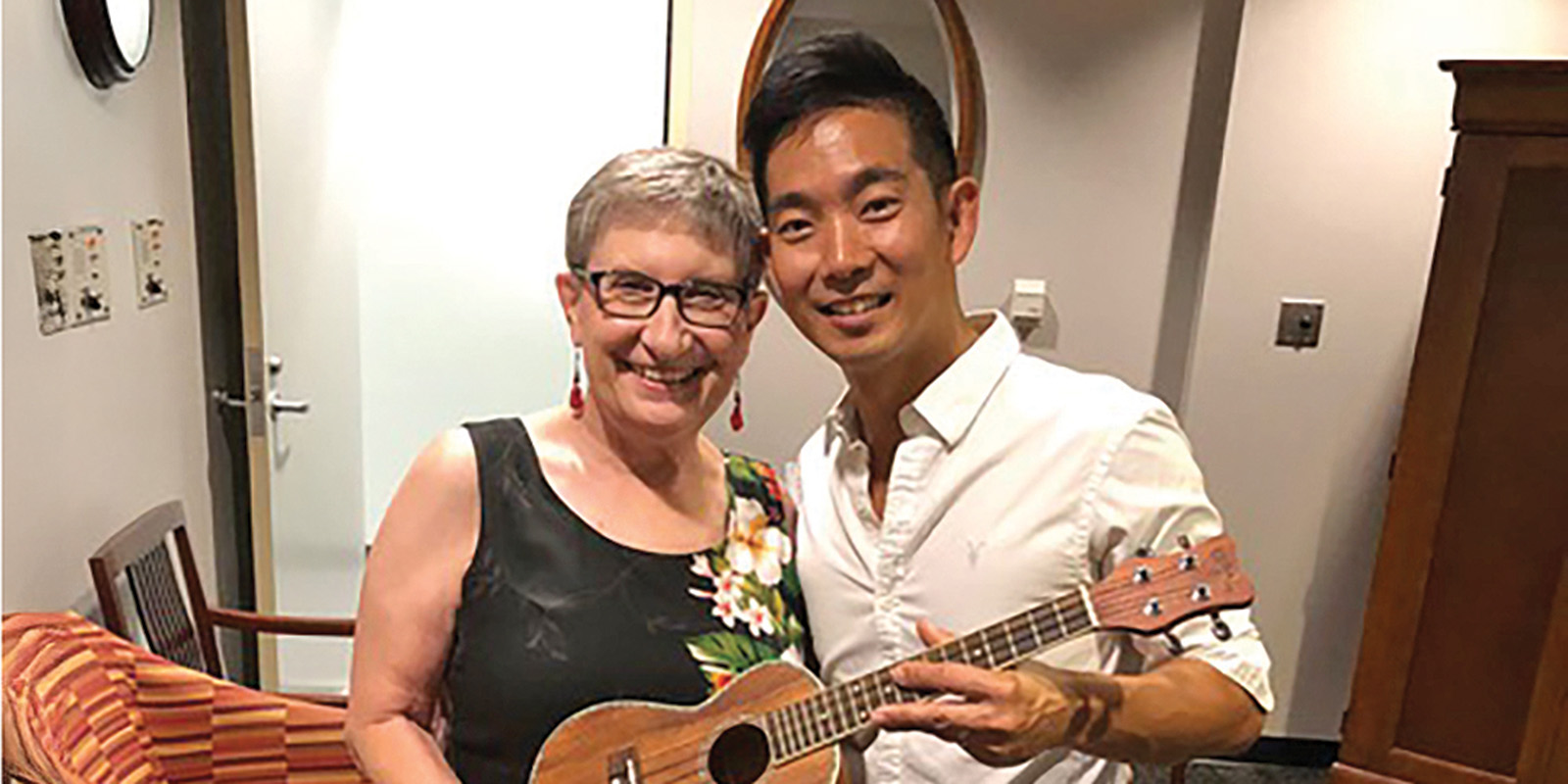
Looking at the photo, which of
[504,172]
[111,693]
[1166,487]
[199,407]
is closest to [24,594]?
[111,693]

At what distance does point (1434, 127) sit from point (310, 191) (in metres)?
2.60

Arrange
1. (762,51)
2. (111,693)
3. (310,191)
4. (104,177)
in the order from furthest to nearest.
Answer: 1. (762,51)
2. (310,191)
3. (104,177)
4. (111,693)

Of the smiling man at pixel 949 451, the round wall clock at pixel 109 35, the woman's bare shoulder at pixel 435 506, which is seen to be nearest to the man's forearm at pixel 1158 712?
the smiling man at pixel 949 451

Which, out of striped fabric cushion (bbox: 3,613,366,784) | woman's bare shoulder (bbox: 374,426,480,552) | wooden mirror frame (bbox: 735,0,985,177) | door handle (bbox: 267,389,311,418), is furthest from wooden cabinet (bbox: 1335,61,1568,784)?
door handle (bbox: 267,389,311,418)

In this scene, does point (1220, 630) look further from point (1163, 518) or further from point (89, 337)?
point (89, 337)

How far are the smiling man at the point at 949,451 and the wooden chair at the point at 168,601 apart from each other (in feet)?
3.87

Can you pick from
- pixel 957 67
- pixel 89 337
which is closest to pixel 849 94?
pixel 89 337

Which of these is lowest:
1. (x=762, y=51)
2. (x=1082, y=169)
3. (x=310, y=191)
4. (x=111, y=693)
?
(x=111, y=693)

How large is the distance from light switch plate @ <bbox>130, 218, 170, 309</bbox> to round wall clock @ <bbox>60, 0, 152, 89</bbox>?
10.6 inches

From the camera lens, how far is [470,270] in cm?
344

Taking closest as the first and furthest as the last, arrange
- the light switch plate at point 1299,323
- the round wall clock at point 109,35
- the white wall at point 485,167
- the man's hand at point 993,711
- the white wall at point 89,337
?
the man's hand at point 993,711
the white wall at point 89,337
the round wall clock at point 109,35
the light switch plate at point 1299,323
the white wall at point 485,167

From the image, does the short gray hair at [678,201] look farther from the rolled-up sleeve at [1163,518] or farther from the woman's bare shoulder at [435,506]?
the rolled-up sleeve at [1163,518]

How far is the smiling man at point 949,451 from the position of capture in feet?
3.09

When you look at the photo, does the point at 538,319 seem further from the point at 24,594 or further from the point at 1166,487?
the point at 1166,487
